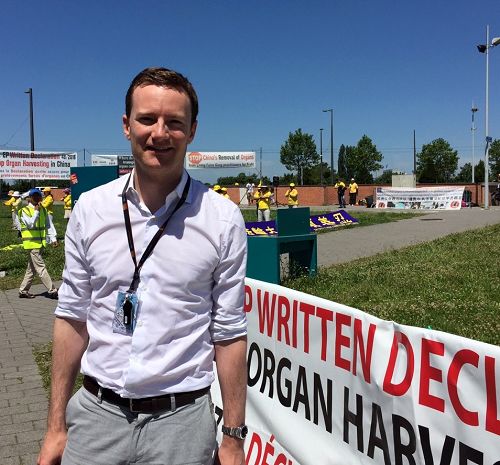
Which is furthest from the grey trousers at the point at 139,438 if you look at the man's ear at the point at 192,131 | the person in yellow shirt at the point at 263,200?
the person in yellow shirt at the point at 263,200

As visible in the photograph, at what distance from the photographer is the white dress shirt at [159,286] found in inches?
73.0

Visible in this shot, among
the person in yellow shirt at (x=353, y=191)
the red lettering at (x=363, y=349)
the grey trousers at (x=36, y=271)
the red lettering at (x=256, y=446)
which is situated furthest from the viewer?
the person in yellow shirt at (x=353, y=191)

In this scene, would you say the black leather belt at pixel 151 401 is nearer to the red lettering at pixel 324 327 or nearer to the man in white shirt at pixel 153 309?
the man in white shirt at pixel 153 309

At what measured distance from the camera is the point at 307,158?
259ft

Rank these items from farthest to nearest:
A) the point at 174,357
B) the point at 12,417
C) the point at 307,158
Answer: the point at 307,158 < the point at 12,417 < the point at 174,357

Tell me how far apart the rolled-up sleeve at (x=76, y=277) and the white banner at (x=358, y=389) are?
145cm

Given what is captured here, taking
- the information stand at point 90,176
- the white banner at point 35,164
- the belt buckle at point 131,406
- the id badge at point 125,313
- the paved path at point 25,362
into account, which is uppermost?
the white banner at point 35,164

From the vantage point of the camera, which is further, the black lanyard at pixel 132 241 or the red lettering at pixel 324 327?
the red lettering at pixel 324 327

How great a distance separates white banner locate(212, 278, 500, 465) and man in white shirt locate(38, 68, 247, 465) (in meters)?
0.93

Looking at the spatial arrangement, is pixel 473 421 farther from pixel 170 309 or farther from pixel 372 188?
pixel 372 188

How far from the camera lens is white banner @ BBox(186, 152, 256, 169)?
178ft

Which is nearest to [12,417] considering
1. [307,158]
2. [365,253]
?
[365,253]

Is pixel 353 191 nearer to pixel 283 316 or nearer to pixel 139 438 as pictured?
pixel 283 316

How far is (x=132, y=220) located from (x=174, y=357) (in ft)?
1.68
